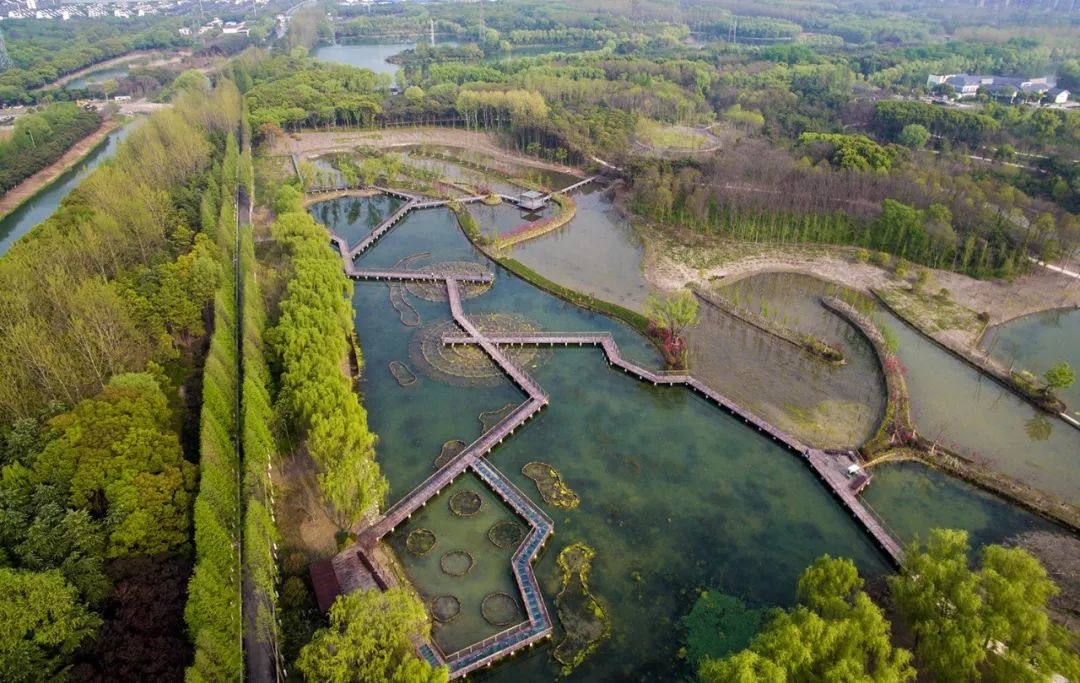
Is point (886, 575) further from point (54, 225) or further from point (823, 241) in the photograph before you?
point (54, 225)

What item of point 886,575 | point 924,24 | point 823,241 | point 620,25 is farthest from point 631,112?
point 924,24

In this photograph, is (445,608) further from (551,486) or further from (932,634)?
(932,634)

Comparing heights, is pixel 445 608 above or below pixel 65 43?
below

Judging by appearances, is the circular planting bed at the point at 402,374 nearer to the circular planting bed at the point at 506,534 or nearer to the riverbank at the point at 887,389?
the circular planting bed at the point at 506,534

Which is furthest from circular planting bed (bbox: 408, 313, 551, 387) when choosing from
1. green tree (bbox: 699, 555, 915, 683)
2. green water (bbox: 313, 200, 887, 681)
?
green tree (bbox: 699, 555, 915, 683)

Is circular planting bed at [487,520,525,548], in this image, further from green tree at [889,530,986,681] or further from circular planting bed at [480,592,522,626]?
green tree at [889,530,986,681]

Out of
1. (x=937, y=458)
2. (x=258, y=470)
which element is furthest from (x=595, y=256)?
(x=258, y=470)
